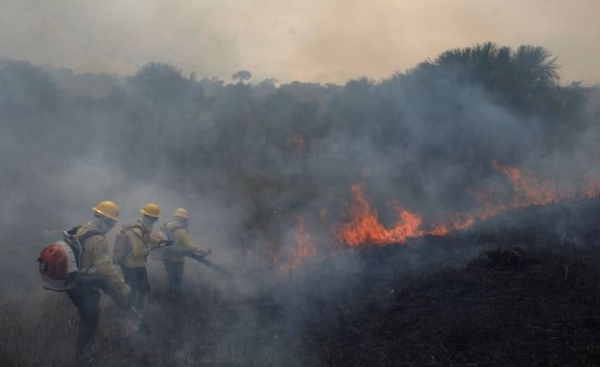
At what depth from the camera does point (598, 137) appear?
15.9 metres

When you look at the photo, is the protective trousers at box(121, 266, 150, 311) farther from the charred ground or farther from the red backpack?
the red backpack

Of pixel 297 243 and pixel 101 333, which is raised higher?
pixel 297 243

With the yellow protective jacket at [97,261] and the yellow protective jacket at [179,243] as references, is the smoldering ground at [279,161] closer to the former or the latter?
the yellow protective jacket at [179,243]

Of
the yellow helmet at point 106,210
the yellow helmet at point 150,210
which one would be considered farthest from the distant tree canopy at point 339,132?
the yellow helmet at point 106,210

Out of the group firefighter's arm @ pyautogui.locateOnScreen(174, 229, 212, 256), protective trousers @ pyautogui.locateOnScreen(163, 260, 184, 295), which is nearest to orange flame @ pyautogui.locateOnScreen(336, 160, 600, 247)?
firefighter's arm @ pyautogui.locateOnScreen(174, 229, 212, 256)

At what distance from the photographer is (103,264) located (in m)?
5.73

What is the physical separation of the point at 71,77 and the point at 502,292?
31.0 metres

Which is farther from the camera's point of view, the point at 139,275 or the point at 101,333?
the point at 139,275

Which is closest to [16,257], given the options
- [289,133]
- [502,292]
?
[289,133]

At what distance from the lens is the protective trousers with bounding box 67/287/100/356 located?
5594 millimetres

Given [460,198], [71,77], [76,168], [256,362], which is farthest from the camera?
[71,77]

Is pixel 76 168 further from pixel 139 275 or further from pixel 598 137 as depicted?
pixel 598 137

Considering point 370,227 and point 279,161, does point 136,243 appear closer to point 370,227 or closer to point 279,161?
point 370,227

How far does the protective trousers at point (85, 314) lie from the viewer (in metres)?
5.59
